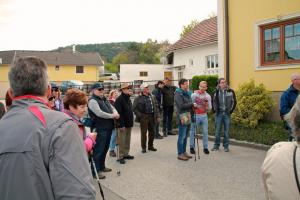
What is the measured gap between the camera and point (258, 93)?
12.1 meters

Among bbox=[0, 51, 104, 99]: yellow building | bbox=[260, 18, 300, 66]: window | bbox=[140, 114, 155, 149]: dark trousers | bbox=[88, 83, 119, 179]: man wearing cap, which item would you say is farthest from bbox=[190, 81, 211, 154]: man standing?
→ bbox=[0, 51, 104, 99]: yellow building

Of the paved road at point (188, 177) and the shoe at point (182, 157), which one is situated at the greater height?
the shoe at point (182, 157)

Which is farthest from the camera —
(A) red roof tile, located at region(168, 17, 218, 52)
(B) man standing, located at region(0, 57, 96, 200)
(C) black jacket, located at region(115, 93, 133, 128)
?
(A) red roof tile, located at region(168, 17, 218, 52)

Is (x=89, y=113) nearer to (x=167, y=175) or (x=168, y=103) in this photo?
(x=167, y=175)

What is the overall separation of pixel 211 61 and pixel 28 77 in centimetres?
2679

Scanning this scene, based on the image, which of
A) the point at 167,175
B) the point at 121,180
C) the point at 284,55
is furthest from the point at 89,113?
the point at 284,55

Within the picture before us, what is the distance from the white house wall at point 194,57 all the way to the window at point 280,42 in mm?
13786

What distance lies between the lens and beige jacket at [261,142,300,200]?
7.09 feet

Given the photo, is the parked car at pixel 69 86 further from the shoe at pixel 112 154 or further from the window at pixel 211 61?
the shoe at pixel 112 154

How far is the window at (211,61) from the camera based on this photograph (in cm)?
2765

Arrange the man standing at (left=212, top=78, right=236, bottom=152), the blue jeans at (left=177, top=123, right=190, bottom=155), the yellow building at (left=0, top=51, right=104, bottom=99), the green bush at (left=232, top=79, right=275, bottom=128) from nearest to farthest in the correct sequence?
the blue jeans at (left=177, top=123, right=190, bottom=155) → the man standing at (left=212, top=78, right=236, bottom=152) → the green bush at (left=232, top=79, right=275, bottom=128) → the yellow building at (left=0, top=51, right=104, bottom=99)

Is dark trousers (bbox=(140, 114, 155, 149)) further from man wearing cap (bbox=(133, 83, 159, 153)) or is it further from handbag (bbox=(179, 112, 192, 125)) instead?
handbag (bbox=(179, 112, 192, 125))

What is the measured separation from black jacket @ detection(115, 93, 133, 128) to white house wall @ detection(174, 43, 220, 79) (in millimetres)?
18172

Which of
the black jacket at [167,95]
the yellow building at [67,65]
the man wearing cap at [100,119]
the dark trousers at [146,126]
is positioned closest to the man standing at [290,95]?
the man wearing cap at [100,119]
